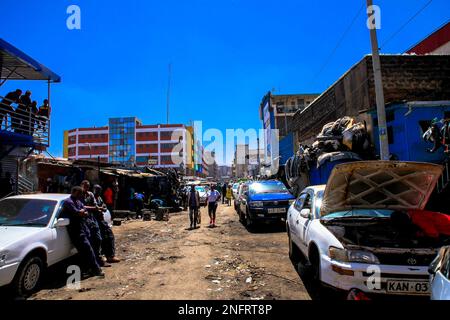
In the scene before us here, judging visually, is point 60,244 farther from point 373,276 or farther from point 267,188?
point 267,188

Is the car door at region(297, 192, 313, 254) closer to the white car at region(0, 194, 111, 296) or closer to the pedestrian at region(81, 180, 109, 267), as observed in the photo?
the pedestrian at region(81, 180, 109, 267)

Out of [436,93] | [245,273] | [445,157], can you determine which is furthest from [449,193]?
[245,273]

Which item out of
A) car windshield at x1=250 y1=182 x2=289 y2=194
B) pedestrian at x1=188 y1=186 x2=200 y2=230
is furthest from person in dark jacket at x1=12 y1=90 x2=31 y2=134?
car windshield at x1=250 y1=182 x2=289 y2=194

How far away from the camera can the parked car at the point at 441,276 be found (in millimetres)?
2439

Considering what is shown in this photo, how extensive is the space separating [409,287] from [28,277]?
5.26m

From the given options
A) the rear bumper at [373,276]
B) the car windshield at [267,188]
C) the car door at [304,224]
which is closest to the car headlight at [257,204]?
the car windshield at [267,188]

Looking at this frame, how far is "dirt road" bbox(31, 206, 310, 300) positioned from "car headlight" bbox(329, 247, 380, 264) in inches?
45.8

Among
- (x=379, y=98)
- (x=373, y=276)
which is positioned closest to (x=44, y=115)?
(x=379, y=98)

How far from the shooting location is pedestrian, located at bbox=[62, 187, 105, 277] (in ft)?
19.6

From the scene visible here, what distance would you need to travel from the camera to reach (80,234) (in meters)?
6.05

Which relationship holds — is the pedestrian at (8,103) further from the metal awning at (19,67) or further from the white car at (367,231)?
the white car at (367,231)

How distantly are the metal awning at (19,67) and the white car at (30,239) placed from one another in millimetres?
7713

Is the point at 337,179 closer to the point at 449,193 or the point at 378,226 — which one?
the point at 378,226
